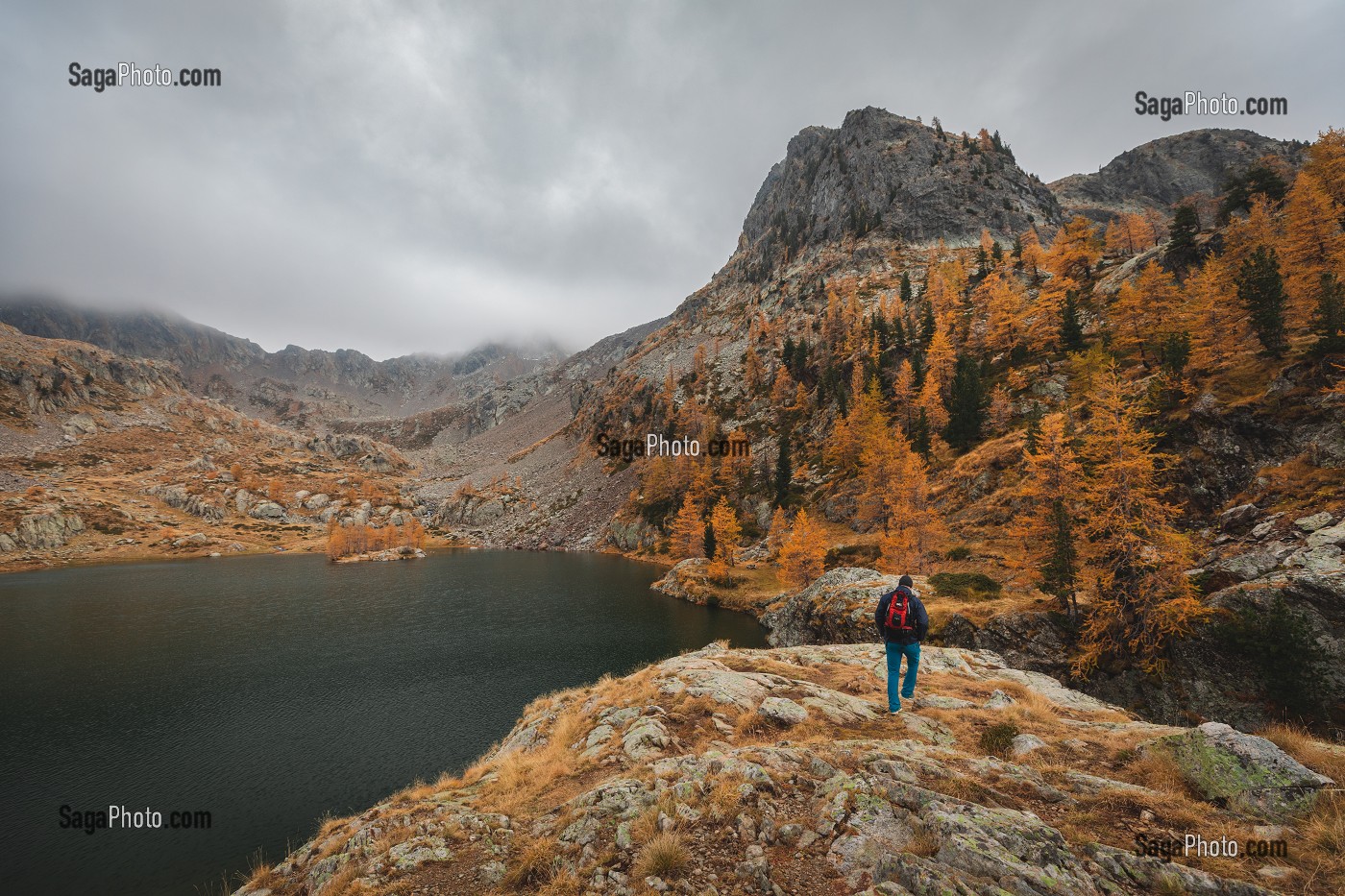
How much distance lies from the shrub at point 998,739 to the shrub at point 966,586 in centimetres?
2782

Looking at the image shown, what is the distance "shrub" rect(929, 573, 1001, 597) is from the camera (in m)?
38.0

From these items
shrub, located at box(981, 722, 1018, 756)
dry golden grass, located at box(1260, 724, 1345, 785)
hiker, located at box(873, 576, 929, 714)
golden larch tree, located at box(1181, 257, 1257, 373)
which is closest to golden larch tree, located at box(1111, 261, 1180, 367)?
golden larch tree, located at box(1181, 257, 1257, 373)

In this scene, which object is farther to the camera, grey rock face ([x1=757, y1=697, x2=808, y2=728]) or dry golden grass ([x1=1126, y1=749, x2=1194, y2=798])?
grey rock face ([x1=757, y1=697, x2=808, y2=728])

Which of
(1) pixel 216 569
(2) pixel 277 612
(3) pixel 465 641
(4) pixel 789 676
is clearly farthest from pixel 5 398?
(4) pixel 789 676

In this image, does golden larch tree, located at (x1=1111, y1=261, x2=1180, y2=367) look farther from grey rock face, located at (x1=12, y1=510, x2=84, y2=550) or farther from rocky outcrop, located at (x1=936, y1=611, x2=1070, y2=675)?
grey rock face, located at (x1=12, y1=510, x2=84, y2=550)

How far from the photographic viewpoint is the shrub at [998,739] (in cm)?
1309

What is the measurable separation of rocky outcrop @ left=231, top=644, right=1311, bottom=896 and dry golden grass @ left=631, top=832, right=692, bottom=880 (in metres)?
0.03

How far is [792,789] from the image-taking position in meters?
11.2

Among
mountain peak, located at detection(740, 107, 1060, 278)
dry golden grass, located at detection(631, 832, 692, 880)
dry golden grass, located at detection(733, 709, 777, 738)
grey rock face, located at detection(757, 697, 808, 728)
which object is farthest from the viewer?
mountain peak, located at detection(740, 107, 1060, 278)

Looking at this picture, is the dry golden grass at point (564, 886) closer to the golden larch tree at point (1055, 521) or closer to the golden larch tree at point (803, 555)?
the golden larch tree at point (1055, 521)

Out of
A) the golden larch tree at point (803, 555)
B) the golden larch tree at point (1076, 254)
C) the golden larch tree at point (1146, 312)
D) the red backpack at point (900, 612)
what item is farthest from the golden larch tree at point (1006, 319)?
the red backpack at point (900, 612)

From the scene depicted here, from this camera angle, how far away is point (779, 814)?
1032 centimetres

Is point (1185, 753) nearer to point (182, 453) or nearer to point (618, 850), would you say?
point (618, 850)

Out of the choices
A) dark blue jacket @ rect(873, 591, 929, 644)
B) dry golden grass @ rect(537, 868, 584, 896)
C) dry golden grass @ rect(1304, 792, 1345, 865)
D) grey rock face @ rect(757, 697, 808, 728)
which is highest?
dark blue jacket @ rect(873, 591, 929, 644)
